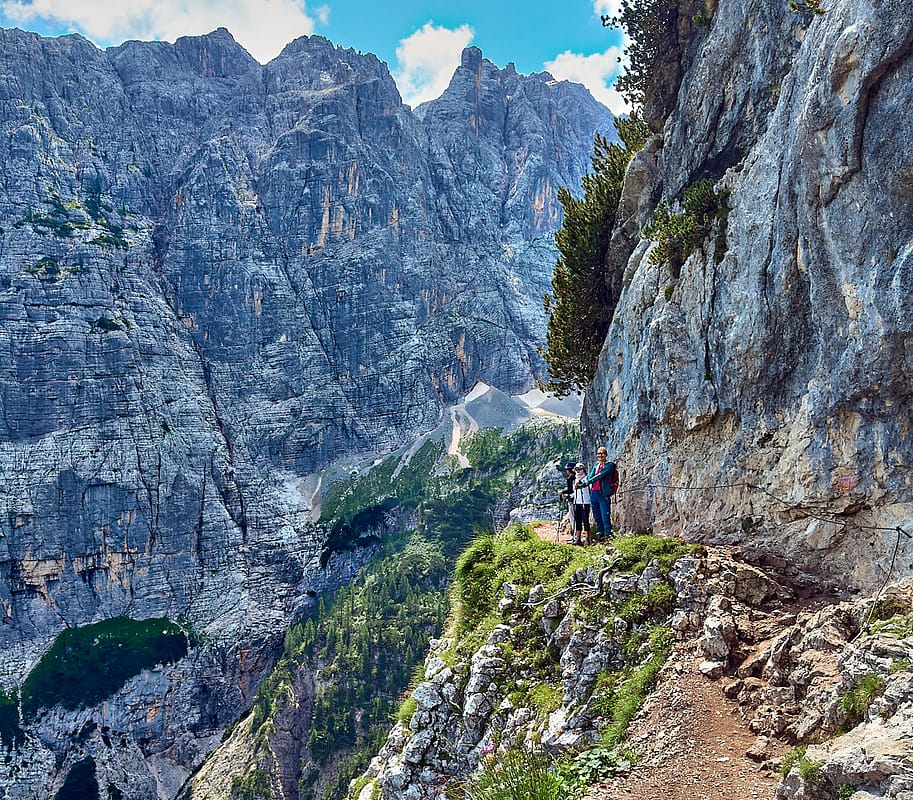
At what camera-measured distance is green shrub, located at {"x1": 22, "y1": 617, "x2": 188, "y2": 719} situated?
95.9m

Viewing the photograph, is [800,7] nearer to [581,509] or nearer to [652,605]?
[581,509]

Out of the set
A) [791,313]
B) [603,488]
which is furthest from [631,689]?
[791,313]

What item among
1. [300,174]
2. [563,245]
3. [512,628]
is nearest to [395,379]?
[300,174]

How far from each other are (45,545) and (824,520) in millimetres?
121826

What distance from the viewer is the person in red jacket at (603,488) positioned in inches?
650

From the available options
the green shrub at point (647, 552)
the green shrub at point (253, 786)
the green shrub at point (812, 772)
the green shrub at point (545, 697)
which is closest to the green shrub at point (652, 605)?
the green shrub at point (647, 552)

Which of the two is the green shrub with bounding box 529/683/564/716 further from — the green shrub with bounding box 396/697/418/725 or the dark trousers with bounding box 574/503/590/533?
the dark trousers with bounding box 574/503/590/533

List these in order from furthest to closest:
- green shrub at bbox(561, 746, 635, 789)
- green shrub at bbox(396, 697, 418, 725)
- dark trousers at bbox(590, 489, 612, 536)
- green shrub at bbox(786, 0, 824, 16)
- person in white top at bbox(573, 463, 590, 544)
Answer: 1. person in white top at bbox(573, 463, 590, 544)
2. dark trousers at bbox(590, 489, 612, 536)
3. green shrub at bbox(786, 0, 824, 16)
4. green shrub at bbox(396, 697, 418, 725)
5. green shrub at bbox(561, 746, 635, 789)

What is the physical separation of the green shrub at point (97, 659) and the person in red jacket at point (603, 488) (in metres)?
106

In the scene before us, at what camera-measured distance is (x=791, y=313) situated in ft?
44.4

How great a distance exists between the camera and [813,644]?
9453 millimetres

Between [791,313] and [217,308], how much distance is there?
141232 millimetres

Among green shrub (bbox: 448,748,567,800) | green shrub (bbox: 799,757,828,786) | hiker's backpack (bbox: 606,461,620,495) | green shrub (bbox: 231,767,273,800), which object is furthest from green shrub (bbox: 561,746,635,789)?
green shrub (bbox: 231,767,273,800)

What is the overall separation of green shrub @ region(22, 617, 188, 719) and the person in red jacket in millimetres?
105796
